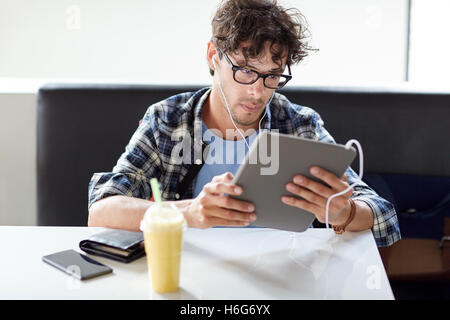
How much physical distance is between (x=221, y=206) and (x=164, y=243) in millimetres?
219

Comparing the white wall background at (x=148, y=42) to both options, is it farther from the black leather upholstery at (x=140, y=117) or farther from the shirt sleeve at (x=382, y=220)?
the shirt sleeve at (x=382, y=220)

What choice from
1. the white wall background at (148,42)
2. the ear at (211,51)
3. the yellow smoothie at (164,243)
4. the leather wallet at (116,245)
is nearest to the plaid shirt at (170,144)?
the ear at (211,51)

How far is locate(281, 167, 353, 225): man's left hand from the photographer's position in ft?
3.23

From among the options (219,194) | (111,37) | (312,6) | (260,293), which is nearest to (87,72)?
(111,37)

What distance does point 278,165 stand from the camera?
949 millimetres

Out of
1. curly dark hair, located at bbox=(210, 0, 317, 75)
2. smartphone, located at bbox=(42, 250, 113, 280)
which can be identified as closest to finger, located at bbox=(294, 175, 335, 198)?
smartphone, located at bbox=(42, 250, 113, 280)

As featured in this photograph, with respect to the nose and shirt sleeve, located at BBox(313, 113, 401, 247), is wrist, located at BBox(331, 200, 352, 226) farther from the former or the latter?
the nose

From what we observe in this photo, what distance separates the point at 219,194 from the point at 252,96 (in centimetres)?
46

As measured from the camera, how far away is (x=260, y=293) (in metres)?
0.87

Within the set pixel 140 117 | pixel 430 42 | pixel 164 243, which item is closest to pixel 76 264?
pixel 164 243

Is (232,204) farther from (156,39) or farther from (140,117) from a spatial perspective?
(156,39)

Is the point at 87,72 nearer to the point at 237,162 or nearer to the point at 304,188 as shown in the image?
the point at 237,162

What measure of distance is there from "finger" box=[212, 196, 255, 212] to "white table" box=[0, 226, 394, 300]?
94 mm
